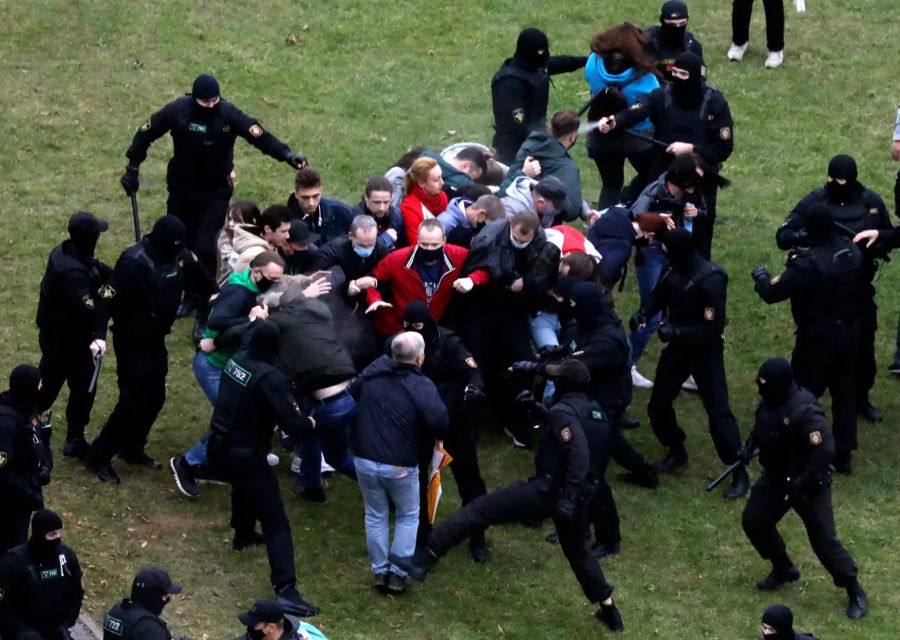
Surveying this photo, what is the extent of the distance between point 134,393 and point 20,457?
2.12 metres

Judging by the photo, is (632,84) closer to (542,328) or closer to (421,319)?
(542,328)

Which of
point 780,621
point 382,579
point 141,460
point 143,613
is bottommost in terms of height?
point 382,579

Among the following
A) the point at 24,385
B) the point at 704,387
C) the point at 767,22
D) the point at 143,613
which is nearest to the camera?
the point at 143,613

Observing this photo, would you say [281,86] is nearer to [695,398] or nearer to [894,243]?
[695,398]

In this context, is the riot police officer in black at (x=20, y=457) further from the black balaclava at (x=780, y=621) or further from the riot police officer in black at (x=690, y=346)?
the riot police officer in black at (x=690, y=346)

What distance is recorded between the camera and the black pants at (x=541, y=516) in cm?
1151

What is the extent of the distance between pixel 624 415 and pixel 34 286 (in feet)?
19.0

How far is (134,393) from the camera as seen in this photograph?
1302 centimetres

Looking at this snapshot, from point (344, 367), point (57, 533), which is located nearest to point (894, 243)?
point (344, 367)

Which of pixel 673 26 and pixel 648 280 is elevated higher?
pixel 673 26

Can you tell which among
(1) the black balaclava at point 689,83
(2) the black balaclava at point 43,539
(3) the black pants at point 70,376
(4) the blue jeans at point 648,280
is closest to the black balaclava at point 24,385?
A: (2) the black balaclava at point 43,539

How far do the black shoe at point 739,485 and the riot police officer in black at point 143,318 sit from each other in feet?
14.6

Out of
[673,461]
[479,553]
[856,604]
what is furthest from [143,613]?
[673,461]

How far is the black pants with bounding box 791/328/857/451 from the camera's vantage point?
13805 mm
